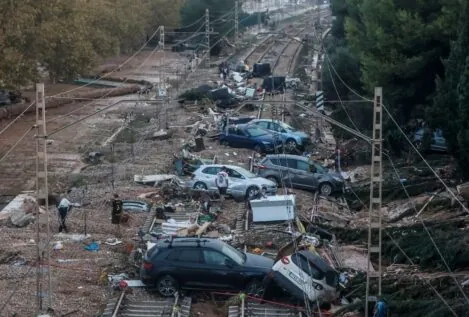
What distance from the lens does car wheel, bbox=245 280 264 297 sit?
1802 centimetres

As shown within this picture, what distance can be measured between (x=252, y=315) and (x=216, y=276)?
1.24 metres

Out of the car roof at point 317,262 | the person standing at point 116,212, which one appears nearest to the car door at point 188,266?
the car roof at point 317,262

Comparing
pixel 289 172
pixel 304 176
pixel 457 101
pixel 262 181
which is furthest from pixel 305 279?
pixel 457 101

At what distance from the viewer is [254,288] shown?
18.0 m

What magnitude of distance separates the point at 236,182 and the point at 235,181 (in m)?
0.09

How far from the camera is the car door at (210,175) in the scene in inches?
1101

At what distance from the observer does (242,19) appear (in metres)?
102

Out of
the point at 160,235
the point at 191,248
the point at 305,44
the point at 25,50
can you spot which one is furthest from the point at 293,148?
the point at 305,44

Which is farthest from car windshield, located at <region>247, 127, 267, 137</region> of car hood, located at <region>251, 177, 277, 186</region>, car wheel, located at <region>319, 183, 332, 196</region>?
car hood, located at <region>251, 177, 277, 186</region>

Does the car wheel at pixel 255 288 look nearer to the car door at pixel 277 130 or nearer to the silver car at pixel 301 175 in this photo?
the silver car at pixel 301 175

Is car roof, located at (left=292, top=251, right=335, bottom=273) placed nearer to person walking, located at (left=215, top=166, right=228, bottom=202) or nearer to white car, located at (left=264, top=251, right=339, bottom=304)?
white car, located at (left=264, top=251, right=339, bottom=304)

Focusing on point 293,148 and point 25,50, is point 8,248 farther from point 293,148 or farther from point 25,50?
point 25,50

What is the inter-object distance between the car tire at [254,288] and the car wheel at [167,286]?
137 cm

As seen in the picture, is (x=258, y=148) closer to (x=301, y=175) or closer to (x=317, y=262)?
(x=301, y=175)
